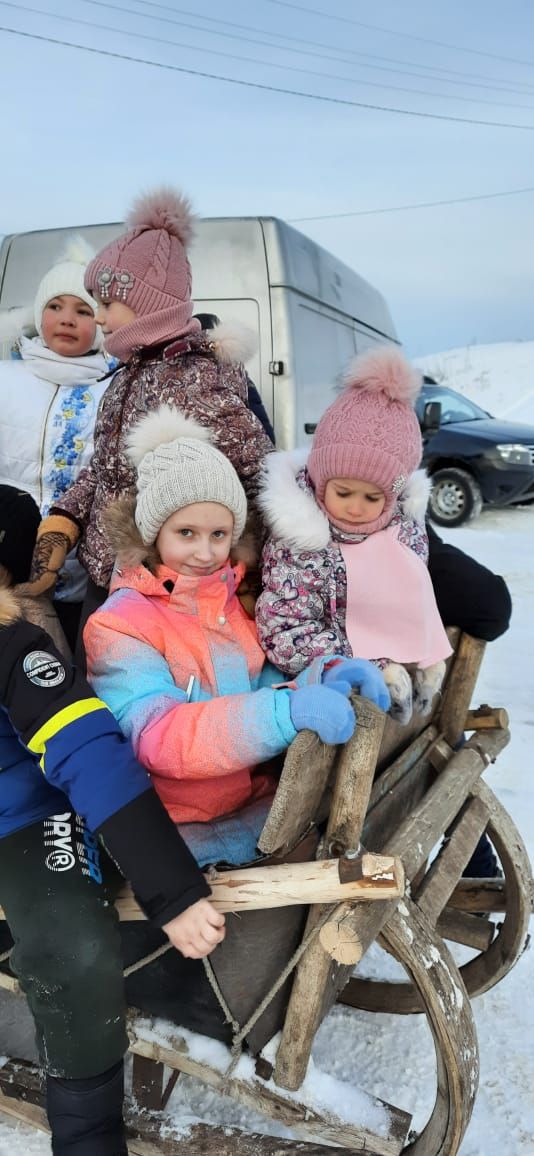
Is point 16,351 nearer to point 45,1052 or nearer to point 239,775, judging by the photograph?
point 239,775

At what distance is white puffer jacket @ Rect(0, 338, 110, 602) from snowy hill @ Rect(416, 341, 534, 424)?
26778mm

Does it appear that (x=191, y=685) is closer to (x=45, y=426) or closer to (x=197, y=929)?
(x=197, y=929)

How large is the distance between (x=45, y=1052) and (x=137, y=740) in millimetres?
584

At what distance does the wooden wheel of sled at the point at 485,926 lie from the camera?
2398 mm

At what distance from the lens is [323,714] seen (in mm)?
1554

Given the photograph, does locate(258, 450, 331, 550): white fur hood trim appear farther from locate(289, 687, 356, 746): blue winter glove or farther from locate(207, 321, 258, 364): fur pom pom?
locate(289, 687, 356, 746): blue winter glove

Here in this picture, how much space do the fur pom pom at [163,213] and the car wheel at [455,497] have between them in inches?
334

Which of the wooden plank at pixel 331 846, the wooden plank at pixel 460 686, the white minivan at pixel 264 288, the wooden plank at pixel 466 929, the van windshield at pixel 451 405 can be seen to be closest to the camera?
the wooden plank at pixel 331 846

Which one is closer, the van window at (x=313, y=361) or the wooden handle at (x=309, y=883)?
the wooden handle at (x=309, y=883)

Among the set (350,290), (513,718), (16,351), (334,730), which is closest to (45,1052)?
(334,730)

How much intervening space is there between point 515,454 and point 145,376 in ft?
29.8

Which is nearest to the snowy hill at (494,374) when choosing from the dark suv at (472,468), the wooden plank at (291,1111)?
the dark suv at (472,468)

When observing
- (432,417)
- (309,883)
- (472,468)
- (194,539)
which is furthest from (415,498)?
(472,468)

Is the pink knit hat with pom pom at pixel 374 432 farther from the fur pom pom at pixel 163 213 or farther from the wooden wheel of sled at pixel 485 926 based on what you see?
the wooden wheel of sled at pixel 485 926
